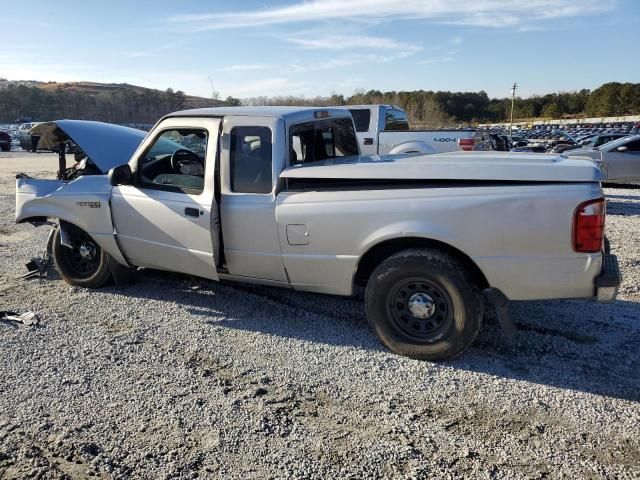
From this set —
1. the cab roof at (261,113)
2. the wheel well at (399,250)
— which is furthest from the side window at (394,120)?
the wheel well at (399,250)

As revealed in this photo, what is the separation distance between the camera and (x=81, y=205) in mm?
5320

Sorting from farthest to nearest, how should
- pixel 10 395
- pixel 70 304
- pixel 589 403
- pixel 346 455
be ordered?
1. pixel 70 304
2. pixel 10 395
3. pixel 589 403
4. pixel 346 455

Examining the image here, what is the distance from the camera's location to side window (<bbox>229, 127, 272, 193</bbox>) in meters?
4.43

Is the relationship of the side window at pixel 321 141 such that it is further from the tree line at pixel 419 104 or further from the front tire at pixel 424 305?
the tree line at pixel 419 104

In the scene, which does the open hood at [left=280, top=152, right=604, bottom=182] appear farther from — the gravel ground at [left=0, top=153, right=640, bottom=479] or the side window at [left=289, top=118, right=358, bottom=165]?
the gravel ground at [left=0, top=153, right=640, bottom=479]

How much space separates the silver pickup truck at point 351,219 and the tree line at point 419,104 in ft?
165

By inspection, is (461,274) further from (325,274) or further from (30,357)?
(30,357)

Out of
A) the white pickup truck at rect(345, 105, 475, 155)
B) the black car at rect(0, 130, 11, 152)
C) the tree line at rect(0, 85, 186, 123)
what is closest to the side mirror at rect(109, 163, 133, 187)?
the white pickup truck at rect(345, 105, 475, 155)

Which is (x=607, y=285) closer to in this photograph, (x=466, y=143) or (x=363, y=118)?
(x=466, y=143)

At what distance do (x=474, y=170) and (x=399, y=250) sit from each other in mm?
861

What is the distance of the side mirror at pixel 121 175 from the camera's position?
4895 millimetres

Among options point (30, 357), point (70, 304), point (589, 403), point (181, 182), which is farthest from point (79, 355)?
point (589, 403)

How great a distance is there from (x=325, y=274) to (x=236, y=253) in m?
0.85

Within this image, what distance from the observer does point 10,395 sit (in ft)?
12.0
